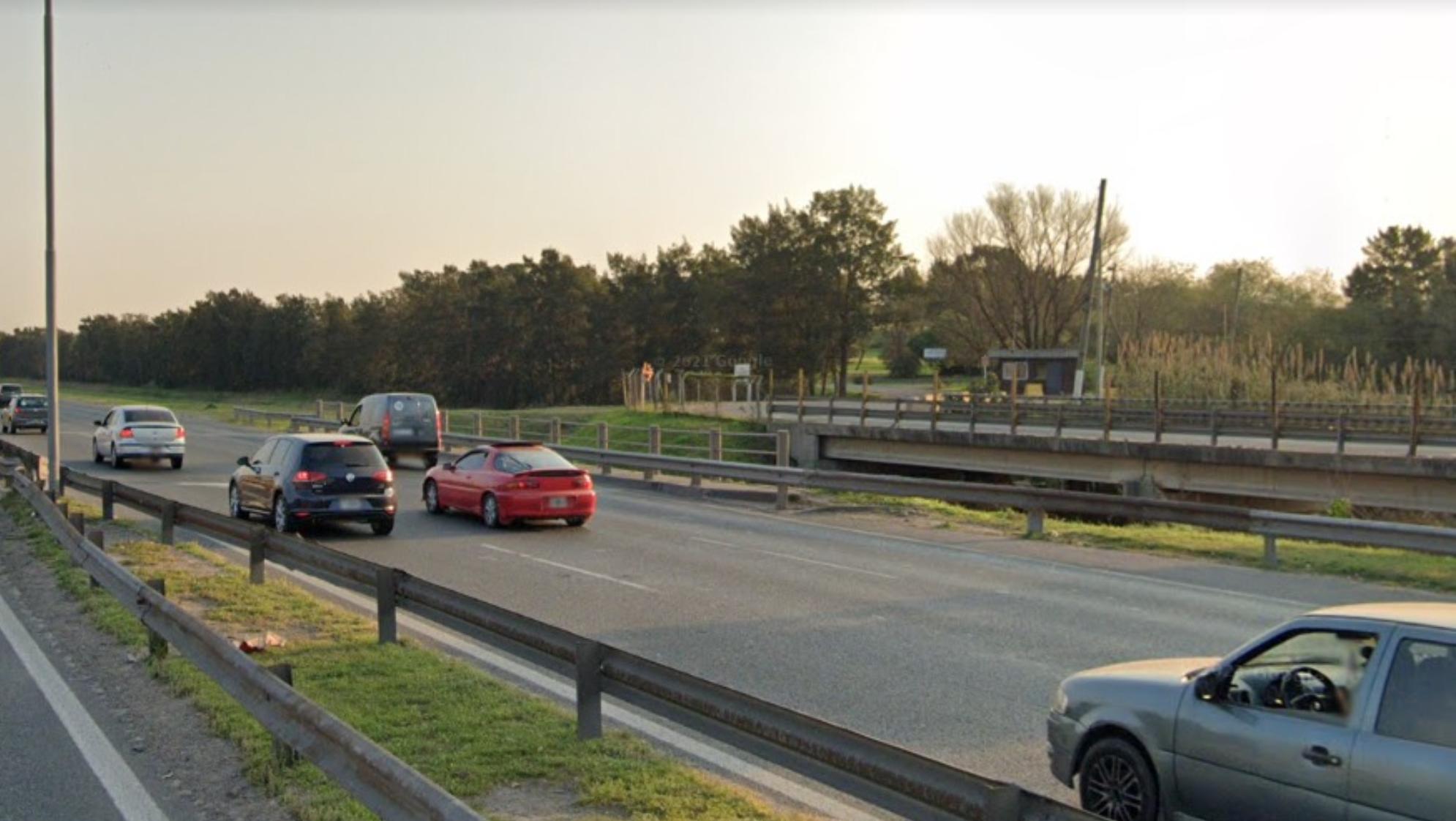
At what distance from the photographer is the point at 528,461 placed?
20375 millimetres

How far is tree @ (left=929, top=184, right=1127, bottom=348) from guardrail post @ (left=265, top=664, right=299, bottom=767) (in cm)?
6601

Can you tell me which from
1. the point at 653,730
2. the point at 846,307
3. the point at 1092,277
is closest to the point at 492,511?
the point at 653,730

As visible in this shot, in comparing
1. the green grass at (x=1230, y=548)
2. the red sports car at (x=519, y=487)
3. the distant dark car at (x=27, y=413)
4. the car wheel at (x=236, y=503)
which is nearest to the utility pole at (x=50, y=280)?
the car wheel at (x=236, y=503)

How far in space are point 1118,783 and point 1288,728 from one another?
1.00m

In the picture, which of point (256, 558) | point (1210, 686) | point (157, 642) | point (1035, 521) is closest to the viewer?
point (1210, 686)

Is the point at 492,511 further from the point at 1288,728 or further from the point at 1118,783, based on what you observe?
the point at 1288,728

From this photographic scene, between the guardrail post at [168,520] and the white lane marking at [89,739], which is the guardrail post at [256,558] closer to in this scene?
the white lane marking at [89,739]

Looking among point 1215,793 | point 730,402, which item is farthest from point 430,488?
point 730,402

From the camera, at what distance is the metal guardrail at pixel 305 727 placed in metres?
4.77

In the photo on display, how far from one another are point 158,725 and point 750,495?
1855 cm

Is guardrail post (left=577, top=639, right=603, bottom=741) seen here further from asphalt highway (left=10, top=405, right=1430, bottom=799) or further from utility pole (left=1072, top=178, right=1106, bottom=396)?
utility pole (left=1072, top=178, right=1106, bottom=396)

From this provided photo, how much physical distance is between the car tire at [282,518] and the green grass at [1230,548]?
1043cm

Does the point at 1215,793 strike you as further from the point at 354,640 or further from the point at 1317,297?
the point at 1317,297

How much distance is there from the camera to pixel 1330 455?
80.6 ft
